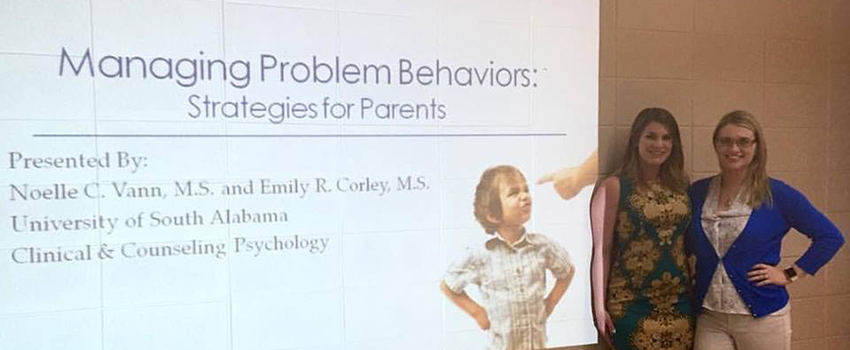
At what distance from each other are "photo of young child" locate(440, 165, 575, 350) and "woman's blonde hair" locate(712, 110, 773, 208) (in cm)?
74

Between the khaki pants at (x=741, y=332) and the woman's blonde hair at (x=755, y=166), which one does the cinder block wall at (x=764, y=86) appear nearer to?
the woman's blonde hair at (x=755, y=166)

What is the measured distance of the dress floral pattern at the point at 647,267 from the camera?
1.94 metres

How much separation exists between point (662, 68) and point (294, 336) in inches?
59.5

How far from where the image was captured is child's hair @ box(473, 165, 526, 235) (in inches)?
67.6

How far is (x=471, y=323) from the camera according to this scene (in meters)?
1.73

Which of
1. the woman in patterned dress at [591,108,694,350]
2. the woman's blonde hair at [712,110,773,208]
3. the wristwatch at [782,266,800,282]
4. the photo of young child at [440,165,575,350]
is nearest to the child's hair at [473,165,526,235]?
the photo of young child at [440,165,575,350]

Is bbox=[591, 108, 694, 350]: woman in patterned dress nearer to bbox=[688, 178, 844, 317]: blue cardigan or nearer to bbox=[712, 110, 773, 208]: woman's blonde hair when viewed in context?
bbox=[688, 178, 844, 317]: blue cardigan

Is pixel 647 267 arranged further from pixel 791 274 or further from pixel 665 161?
pixel 791 274

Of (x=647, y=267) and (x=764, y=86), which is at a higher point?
(x=764, y=86)

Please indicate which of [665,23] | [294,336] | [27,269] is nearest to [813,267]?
[665,23]

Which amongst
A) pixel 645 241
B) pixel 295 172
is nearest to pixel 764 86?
pixel 645 241

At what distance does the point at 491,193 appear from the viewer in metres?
1.73

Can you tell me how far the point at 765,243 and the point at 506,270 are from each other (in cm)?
95

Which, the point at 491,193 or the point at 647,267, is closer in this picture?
the point at 491,193
